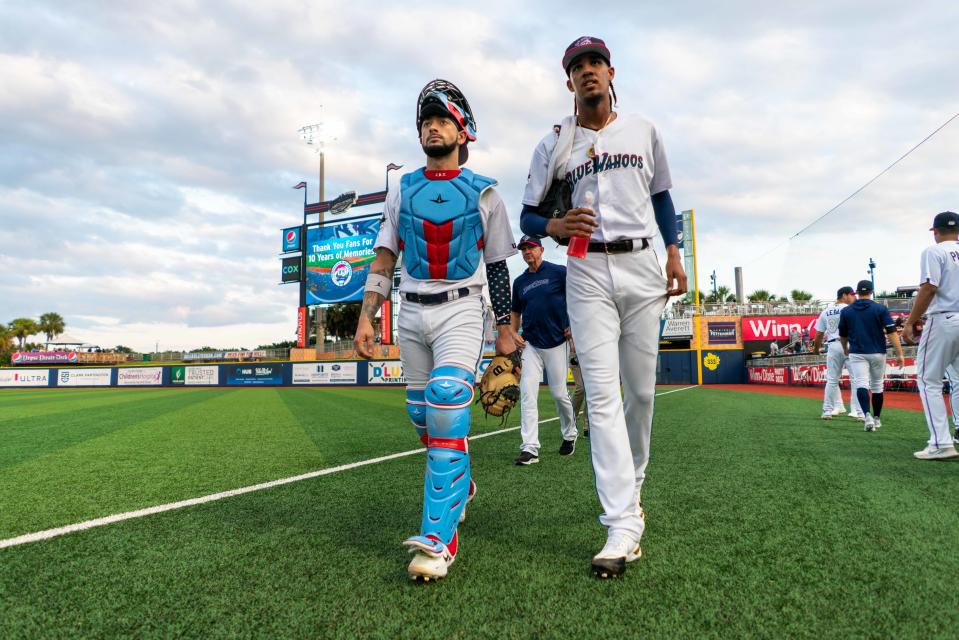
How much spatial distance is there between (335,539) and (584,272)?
1667 millimetres

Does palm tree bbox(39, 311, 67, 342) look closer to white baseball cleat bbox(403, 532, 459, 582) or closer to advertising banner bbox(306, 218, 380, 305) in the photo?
advertising banner bbox(306, 218, 380, 305)

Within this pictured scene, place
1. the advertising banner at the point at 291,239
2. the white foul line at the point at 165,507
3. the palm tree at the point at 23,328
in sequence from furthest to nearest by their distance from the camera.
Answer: the palm tree at the point at 23,328
the advertising banner at the point at 291,239
the white foul line at the point at 165,507

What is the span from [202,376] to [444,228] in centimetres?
3305

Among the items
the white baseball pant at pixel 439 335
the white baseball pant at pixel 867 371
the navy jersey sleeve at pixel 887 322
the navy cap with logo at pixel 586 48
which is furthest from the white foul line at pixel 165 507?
the navy jersey sleeve at pixel 887 322

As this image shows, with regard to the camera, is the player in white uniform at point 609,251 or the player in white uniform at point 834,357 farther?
the player in white uniform at point 834,357

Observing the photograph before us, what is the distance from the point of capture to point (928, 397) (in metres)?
4.84

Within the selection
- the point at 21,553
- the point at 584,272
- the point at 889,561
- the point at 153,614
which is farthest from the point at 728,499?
the point at 21,553

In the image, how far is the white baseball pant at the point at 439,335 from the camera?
2.53 meters

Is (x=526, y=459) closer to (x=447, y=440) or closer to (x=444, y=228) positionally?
(x=447, y=440)

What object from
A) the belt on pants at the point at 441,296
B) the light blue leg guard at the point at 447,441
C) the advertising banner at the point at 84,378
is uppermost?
the belt on pants at the point at 441,296

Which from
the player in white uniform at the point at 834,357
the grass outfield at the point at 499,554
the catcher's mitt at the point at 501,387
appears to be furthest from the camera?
the player in white uniform at the point at 834,357

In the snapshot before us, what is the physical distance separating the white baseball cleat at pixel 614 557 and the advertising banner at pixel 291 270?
118 ft

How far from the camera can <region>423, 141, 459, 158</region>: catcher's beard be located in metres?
2.71

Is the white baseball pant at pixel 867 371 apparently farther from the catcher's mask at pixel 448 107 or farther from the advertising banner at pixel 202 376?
the advertising banner at pixel 202 376
